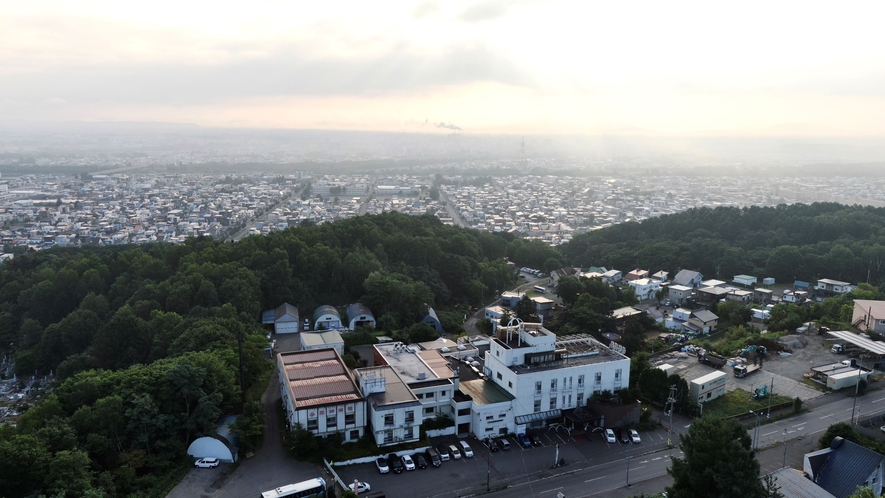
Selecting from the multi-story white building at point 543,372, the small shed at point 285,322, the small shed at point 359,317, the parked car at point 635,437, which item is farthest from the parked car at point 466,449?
the small shed at point 285,322

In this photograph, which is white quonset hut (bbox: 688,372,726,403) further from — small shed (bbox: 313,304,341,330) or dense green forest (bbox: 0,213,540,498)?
small shed (bbox: 313,304,341,330)

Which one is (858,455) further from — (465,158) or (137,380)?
(465,158)

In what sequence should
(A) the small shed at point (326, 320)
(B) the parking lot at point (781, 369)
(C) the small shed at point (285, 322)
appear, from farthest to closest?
(A) the small shed at point (326, 320) < (C) the small shed at point (285, 322) < (B) the parking lot at point (781, 369)

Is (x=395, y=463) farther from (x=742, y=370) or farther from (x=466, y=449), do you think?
(x=742, y=370)

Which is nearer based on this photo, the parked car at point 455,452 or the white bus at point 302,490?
the white bus at point 302,490

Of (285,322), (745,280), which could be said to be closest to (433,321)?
(285,322)

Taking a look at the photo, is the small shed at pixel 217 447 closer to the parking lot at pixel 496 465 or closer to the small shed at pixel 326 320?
the parking lot at pixel 496 465

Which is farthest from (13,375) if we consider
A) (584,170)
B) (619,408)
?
(584,170)

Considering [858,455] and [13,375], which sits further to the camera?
[13,375]
